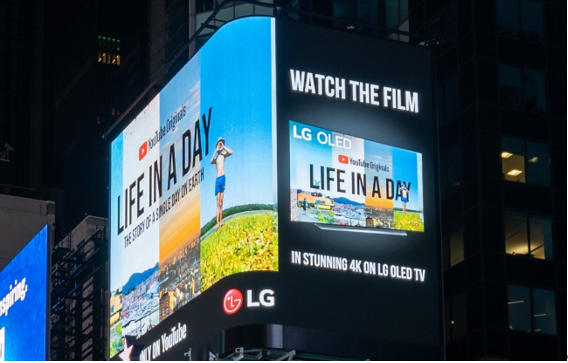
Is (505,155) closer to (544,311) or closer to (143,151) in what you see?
(544,311)

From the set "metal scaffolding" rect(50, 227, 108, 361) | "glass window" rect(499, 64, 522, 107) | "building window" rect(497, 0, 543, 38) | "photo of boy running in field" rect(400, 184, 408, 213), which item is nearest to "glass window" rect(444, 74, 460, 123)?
"glass window" rect(499, 64, 522, 107)

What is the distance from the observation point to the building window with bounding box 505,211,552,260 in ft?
146

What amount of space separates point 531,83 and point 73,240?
44.8m

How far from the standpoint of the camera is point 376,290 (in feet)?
97.7

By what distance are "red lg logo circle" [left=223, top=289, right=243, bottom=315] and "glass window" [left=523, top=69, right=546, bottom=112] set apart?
19.8 m

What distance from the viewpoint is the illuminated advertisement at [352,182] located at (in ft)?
98.4

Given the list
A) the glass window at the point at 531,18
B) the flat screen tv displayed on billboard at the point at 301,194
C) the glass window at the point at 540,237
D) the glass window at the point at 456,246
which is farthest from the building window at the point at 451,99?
the flat screen tv displayed on billboard at the point at 301,194

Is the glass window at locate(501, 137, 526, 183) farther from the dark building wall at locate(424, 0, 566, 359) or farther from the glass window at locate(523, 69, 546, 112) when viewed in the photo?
the glass window at locate(523, 69, 546, 112)

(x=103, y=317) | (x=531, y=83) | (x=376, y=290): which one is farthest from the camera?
(x=103, y=317)

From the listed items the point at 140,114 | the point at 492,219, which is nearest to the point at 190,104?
the point at 140,114

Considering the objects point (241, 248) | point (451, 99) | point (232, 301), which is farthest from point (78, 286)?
point (232, 301)

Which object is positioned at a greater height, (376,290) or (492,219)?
(492,219)

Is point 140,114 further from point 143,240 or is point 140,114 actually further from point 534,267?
point 534,267

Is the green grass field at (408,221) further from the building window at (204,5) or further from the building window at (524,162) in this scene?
the building window at (204,5)
